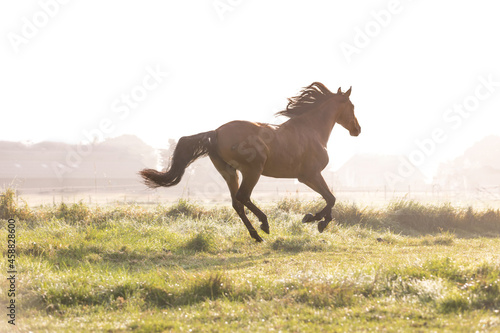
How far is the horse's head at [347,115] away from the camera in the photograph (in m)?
9.05

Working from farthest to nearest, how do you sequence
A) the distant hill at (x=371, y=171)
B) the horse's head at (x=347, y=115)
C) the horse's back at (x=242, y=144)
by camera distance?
the distant hill at (x=371, y=171) → the horse's head at (x=347, y=115) → the horse's back at (x=242, y=144)

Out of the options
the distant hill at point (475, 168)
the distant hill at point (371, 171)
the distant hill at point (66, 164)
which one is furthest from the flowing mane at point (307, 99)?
the distant hill at point (371, 171)

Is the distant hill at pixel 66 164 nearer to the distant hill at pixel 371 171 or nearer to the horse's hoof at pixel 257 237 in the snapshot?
the horse's hoof at pixel 257 237

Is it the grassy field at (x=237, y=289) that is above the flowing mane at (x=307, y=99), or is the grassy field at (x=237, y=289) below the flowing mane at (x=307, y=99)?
below

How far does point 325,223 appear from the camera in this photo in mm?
7973

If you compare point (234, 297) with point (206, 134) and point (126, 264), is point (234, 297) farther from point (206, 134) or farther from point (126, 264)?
point (206, 134)

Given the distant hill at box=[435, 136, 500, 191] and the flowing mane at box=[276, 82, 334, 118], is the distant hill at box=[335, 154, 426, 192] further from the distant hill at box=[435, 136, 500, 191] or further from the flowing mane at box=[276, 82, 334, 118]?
the flowing mane at box=[276, 82, 334, 118]

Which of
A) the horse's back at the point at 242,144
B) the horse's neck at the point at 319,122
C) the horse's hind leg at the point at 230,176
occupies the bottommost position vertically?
the horse's hind leg at the point at 230,176

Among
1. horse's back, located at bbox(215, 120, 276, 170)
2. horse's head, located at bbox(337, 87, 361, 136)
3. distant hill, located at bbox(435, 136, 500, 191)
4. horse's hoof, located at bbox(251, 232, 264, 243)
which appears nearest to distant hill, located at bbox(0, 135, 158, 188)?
horse's head, located at bbox(337, 87, 361, 136)

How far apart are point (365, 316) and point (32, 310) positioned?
3.08m

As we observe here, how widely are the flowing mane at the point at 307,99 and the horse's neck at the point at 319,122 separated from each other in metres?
0.20

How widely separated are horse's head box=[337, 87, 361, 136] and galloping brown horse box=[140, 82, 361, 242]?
0.95ft

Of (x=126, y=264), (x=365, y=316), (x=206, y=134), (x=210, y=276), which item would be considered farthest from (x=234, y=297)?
(x=206, y=134)

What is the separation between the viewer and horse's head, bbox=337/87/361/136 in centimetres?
905
